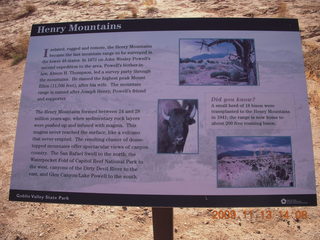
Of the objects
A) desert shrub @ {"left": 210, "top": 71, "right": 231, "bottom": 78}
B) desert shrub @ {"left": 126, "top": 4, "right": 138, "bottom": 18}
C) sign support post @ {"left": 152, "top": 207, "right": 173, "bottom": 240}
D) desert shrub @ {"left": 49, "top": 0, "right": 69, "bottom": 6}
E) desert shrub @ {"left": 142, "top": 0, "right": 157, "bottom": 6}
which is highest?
desert shrub @ {"left": 49, "top": 0, "right": 69, "bottom": 6}

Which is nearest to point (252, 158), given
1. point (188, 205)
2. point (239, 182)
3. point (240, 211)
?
point (239, 182)

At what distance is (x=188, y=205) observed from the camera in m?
1.78

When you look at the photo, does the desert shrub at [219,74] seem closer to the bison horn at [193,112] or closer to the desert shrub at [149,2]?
the bison horn at [193,112]

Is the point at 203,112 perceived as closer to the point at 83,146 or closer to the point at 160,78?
the point at 160,78

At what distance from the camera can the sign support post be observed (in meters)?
2.11

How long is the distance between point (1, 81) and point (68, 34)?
5883 millimetres

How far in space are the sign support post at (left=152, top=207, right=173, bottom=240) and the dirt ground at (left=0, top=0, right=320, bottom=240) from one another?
1112 millimetres

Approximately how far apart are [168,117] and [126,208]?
220cm

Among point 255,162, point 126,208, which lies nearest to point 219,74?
point 255,162

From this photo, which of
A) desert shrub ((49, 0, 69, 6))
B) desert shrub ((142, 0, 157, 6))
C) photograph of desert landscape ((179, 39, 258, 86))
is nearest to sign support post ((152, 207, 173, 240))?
photograph of desert landscape ((179, 39, 258, 86))

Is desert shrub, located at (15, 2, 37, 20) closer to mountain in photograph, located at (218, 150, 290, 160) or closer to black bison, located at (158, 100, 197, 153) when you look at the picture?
black bison, located at (158, 100, 197, 153)

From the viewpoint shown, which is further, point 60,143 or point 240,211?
point 240,211

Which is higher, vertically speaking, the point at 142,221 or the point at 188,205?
the point at 188,205

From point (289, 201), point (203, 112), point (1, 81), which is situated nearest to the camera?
point (289, 201)
